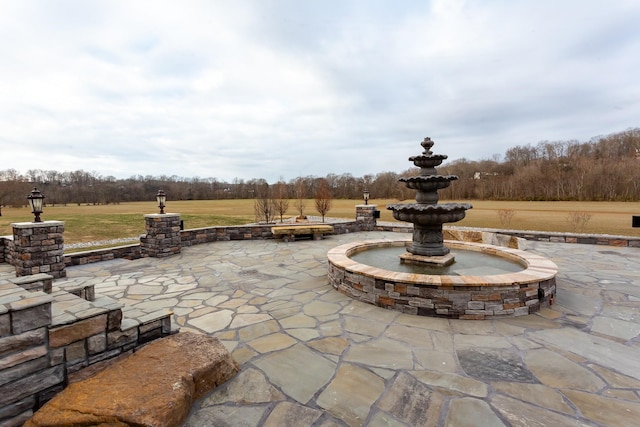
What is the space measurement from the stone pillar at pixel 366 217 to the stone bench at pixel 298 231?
232cm

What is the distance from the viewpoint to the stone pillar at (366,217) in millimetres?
11906

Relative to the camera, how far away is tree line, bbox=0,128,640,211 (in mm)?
28594

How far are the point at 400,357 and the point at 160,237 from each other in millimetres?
6642

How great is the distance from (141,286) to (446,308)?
4823 millimetres

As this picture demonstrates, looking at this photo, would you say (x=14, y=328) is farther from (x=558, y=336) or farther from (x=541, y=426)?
(x=558, y=336)

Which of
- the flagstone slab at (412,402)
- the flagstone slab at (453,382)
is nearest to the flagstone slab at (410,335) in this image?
the flagstone slab at (453,382)

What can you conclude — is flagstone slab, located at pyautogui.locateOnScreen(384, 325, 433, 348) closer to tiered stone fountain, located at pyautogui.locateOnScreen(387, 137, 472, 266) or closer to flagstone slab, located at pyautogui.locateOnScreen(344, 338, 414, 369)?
flagstone slab, located at pyautogui.locateOnScreen(344, 338, 414, 369)

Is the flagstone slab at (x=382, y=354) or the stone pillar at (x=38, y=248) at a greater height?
the stone pillar at (x=38, y=248)

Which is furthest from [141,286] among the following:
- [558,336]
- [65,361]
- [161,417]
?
[558,336]

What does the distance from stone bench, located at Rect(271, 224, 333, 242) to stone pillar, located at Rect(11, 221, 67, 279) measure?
5269 millimetres

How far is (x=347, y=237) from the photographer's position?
1028 cm

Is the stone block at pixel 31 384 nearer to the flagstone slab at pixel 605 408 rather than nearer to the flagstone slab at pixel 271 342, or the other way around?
the flagstone slab at pixel 271 342

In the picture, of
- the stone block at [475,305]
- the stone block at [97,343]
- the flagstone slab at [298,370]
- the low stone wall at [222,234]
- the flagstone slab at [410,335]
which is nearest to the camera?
the stone block at [97,343]

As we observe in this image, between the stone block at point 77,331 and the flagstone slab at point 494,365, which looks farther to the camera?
the flagstone slab at point 494,365
